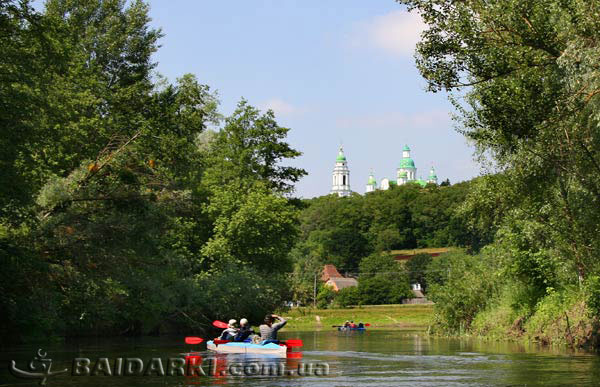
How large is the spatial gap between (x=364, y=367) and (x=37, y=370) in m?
8.53

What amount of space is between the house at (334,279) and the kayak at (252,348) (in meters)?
105

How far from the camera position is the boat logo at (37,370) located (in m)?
19.3

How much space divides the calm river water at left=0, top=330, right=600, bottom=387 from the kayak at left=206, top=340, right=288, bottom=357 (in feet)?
0.98

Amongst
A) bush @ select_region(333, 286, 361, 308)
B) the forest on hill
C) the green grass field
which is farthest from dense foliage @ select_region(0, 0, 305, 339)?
the green grass field

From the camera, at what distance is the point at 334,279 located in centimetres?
14038

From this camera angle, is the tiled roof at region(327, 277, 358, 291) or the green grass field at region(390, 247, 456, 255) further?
the green grass field at region(390, 247, 456, 255)

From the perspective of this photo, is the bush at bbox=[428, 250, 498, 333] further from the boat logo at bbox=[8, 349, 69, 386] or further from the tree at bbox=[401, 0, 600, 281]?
the boat logo at bbox=[8, 349, 69, 386]

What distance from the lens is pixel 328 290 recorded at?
12412cm

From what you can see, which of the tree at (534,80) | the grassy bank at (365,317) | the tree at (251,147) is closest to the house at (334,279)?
the grassy bank at (365,317)

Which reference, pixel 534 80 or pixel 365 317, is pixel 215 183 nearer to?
pixel 365 317

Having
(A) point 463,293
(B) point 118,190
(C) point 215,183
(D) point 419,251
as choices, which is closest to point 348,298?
(D) point 419,251

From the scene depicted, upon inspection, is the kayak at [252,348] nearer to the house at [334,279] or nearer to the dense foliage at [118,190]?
the dense foliage at [118,190]

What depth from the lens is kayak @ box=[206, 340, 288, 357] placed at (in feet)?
82.7

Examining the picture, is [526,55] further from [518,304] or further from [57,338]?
[57,338]
